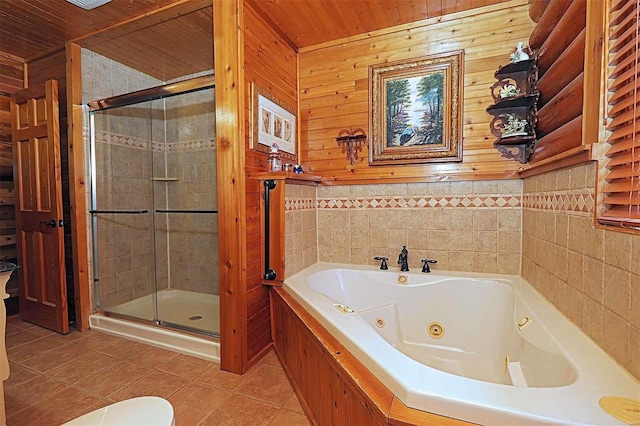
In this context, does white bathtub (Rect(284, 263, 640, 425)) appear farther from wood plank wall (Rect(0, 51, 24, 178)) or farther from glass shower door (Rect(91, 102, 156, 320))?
wood plank wall (Rect(0, 51, 24, 178))

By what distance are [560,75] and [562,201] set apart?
2.35 feet

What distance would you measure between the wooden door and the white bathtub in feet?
6.77

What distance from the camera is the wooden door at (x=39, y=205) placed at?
2.52 meters

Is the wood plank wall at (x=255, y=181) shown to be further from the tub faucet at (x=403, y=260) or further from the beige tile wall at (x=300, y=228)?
the tub faucet at (x=403, y=260)

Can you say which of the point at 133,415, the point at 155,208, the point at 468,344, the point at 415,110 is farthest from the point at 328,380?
the point at 155,208

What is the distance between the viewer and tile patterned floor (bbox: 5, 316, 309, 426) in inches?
61.7

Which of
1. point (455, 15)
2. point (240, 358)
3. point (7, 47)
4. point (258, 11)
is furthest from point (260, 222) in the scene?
point (7, 47)

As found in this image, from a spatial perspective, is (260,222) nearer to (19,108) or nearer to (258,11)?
(258,11)

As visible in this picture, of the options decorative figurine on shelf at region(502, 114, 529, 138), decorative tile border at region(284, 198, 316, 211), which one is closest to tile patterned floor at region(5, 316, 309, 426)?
decorative tile border at region(284, 198, 316, 211)

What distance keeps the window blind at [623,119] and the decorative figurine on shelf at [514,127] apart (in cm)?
90

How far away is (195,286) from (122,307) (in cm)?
66

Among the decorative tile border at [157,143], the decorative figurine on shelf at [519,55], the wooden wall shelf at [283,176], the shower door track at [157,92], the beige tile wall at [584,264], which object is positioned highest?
the decorative figurine on shelf at [519,55]

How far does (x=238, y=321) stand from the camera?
6.48 ft

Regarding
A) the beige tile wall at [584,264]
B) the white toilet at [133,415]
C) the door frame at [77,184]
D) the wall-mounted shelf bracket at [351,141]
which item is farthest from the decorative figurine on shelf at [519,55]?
the door frame at [77,184]
